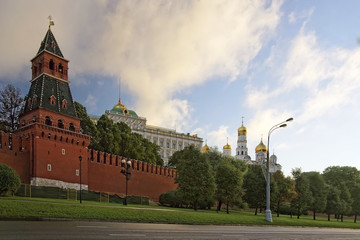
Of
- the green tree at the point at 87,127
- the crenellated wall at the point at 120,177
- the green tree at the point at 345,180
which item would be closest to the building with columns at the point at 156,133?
the green tree at the point at 345,180

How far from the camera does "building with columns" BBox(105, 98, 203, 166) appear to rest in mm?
105188

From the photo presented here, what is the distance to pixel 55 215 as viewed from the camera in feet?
53.0

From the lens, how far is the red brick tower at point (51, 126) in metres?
35.2

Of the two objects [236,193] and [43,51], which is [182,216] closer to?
[236,193]

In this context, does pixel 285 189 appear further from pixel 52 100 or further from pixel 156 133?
pixel 156 133

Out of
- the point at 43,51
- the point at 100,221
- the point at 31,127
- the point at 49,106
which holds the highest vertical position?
the point at 43,51

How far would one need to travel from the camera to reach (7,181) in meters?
25.8

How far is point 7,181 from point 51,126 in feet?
37.7

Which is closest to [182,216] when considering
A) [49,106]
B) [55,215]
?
[55,215]

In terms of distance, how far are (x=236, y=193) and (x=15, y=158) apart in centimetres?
2440

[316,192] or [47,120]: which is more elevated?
[47,120]

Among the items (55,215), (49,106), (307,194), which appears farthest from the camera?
(307,194)

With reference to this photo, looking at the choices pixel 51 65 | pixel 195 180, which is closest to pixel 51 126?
pixel 51 65

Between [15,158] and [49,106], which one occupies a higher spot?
[49,106]
